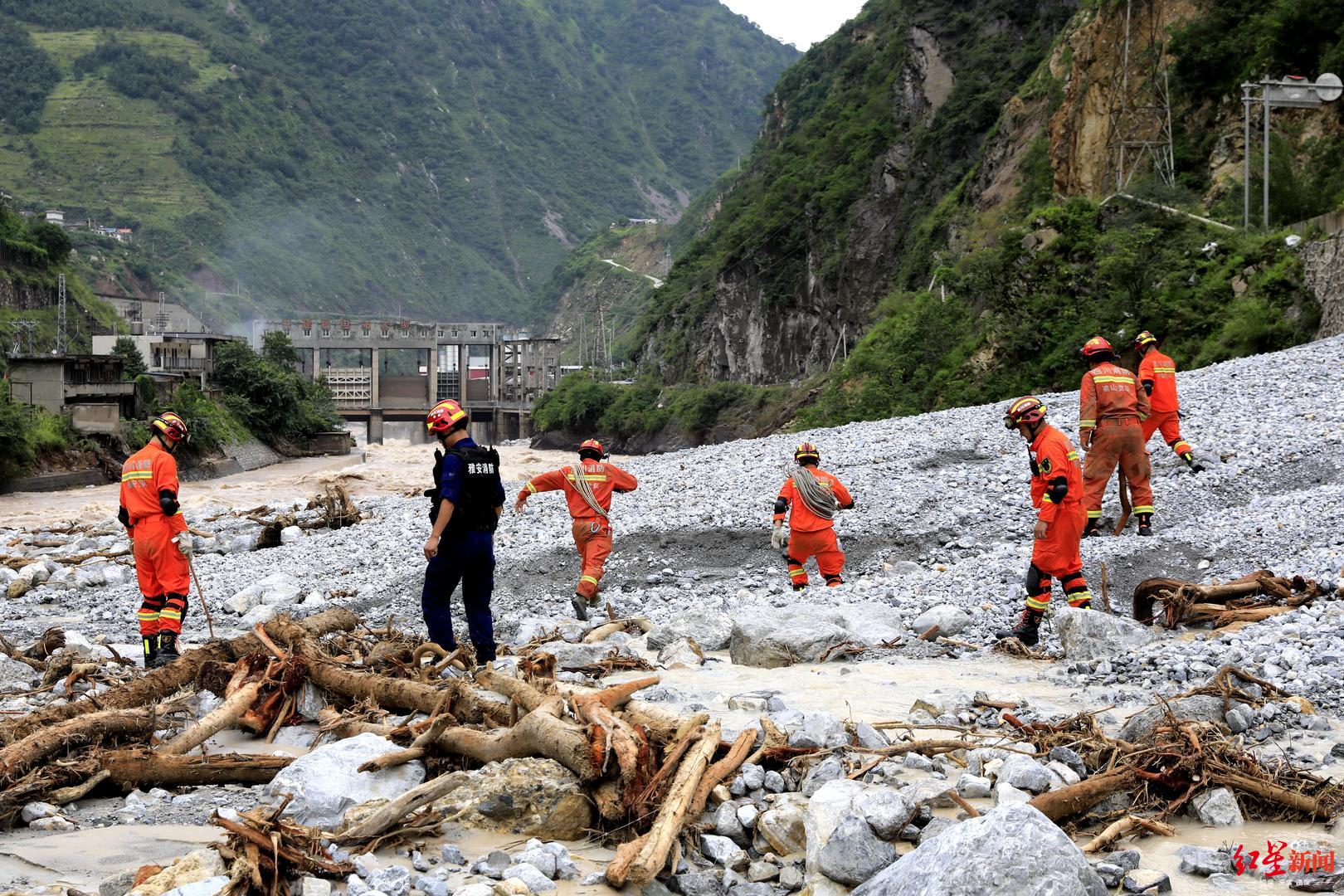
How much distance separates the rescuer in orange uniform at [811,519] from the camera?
35.6 ft

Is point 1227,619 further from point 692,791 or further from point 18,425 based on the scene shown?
point 18,425

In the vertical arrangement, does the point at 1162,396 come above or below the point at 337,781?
above

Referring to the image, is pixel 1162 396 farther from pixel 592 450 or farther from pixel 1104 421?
pixel 592 450

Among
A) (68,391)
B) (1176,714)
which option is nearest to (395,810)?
(1176,714)

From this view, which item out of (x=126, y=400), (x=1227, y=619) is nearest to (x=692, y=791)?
(x=1227, y=619)

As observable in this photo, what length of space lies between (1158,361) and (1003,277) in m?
17.0

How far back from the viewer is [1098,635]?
755cm

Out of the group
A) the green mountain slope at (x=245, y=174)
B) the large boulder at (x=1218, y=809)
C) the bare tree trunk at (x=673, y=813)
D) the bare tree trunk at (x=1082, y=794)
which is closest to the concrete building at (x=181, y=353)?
the green mountain slope at (x=245, y=174)

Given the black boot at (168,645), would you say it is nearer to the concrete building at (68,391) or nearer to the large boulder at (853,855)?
the large boulder at (853,855)

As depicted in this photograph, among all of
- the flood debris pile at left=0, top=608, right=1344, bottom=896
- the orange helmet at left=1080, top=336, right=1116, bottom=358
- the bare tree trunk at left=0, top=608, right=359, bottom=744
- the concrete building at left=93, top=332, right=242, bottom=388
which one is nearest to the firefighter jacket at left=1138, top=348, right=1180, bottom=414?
the orange helmet at left=1080, top=336, right=1116, bottom=358

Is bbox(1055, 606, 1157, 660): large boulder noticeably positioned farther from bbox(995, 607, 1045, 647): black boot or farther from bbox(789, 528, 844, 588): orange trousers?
bbox(789, 528, 844, 588): orange trousers

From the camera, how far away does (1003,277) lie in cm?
2956

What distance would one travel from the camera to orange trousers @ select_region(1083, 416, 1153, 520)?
1095cm

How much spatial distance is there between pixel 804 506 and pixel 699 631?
2310mm
